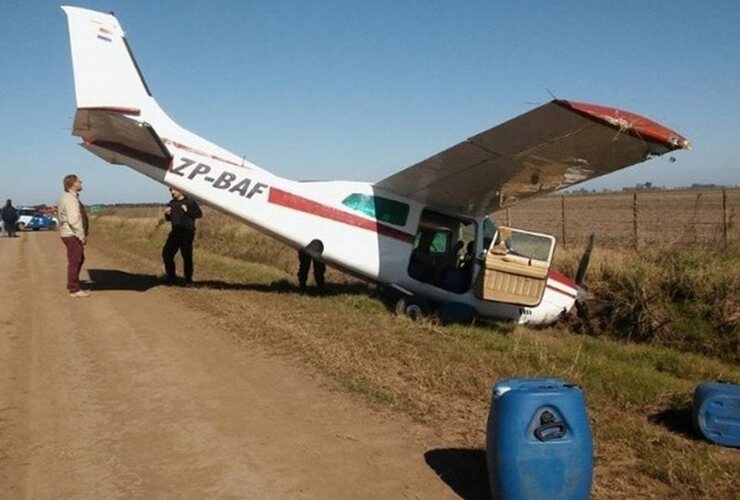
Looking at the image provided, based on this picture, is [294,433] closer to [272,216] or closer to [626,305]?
[272,216]

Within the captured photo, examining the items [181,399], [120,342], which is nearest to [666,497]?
[181,399]

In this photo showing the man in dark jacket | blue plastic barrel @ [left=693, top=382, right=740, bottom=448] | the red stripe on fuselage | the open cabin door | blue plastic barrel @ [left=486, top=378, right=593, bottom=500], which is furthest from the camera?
the man in dark jacket

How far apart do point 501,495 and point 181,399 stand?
319 cm

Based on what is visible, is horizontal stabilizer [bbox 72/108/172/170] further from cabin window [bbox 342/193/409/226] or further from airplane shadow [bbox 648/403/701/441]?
airplane shadow [bbox 648/403/701/441]

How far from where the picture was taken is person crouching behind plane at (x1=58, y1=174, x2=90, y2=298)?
1106 cm

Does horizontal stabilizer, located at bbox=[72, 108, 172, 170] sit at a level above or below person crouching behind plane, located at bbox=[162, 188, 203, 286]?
above

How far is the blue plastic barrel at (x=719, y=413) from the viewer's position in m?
4.80

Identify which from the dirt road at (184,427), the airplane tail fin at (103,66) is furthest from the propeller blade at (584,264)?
the airplane tail fin at (103,66)

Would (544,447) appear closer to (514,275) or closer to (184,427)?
(184,427)

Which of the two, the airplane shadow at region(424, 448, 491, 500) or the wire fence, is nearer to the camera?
the airplane shadow at region(424, 448, 491, 500)

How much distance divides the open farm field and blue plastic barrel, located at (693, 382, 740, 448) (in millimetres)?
115

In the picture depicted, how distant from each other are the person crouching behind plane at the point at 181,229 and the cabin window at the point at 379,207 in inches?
131

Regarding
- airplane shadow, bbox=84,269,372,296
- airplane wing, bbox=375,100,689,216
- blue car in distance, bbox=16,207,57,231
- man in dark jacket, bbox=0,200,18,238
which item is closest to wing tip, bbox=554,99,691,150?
airplane wing, bbox=375,100,689,216

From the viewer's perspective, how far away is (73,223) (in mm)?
11078
